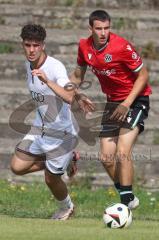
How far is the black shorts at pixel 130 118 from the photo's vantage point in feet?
34.3

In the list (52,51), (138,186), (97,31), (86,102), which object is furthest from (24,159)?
(52,51)

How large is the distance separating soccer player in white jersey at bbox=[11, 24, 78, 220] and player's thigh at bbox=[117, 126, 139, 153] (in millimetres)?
667

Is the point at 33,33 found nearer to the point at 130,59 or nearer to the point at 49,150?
the point at 130,59

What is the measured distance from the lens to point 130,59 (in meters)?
10.4

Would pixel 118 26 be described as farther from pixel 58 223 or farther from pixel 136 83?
Result: pixel 58 223

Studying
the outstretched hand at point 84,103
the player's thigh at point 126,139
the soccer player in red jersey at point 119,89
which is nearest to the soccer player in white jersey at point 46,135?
the outstretched hand at point 84,103

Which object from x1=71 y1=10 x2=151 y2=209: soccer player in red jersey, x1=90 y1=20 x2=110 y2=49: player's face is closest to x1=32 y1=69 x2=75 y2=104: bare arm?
x1=71 y1=10 x2=151 y2=209: soccer player in red jersey

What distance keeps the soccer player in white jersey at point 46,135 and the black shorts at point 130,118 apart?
43cm

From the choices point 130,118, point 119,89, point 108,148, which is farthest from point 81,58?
point 108,148

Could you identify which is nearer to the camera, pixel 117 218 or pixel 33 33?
pixel 117 218

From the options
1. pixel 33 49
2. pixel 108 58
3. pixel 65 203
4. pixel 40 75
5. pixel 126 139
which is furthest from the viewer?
pixel 65 203

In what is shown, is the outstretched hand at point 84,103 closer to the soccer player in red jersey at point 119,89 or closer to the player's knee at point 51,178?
the soccer player in red jersey at point 119,89

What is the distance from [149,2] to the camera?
18719 millimetres

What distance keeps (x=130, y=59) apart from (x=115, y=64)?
0.18m
